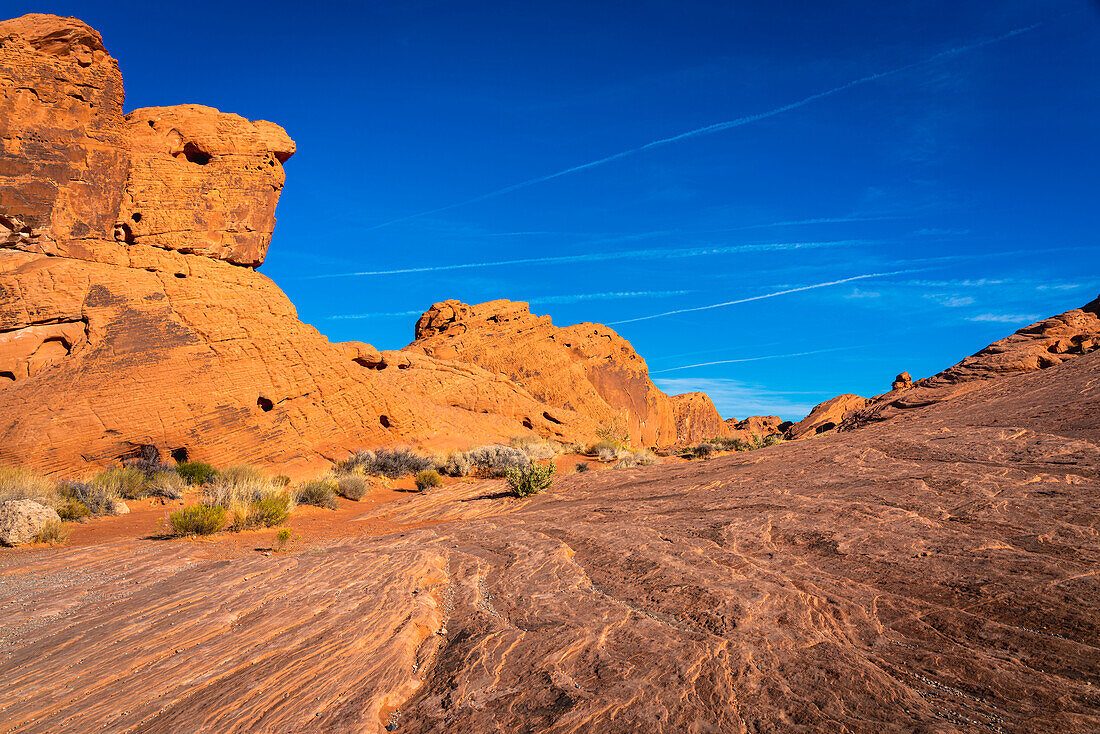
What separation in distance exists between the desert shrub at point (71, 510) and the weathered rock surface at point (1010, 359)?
20.5 m

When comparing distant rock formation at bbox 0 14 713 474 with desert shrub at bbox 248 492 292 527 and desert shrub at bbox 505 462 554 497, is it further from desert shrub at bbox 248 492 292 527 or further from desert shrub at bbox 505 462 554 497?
desert shrub at bbox 505 462 554 497

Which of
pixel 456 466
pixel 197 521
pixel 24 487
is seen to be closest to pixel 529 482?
pixel 197 521

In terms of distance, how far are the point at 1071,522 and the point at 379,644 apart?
5.69 meters

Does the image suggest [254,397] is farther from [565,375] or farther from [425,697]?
[565,375]

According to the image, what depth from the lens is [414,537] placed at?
856 cm

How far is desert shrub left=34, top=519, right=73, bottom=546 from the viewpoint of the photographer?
9.97 meters

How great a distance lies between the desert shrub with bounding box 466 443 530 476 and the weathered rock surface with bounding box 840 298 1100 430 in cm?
1123

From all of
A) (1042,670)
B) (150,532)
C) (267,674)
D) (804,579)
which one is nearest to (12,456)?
(150,532)

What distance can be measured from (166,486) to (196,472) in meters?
2.20

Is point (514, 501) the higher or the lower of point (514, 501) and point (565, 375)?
the lower

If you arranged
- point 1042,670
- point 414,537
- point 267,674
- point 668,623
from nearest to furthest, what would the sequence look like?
point 1042,670 → point 267,674 → point 668,623 → point 414,537

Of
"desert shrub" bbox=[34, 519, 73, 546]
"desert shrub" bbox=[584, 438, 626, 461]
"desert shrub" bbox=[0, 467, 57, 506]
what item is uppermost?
"desert shrub" bbox=[584, 438, 626, 461]

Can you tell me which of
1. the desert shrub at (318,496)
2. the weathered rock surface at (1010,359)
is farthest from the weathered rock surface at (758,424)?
the desert shrub at (318,496)

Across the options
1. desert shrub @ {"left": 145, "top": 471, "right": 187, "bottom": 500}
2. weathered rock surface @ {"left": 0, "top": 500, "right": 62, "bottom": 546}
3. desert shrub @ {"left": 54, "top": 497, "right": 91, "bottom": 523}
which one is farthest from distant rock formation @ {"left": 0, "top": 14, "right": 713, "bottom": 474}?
weathered rock surface @ {"left": 0, "top": 500, "right": 62, "bottom": 546}
